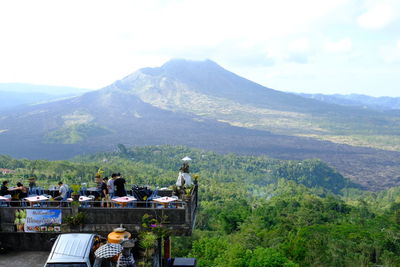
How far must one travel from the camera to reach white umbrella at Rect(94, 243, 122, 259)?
12.3m

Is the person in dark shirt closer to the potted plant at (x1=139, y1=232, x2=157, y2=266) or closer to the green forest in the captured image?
the potted plant at (x1=139, y1=232, x2=157, y2=266)

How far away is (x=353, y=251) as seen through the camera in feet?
125

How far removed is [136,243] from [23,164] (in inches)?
3915

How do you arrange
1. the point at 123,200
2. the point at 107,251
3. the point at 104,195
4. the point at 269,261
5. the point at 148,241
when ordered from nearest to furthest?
the point at 107,251 < the point at 148,241 < the point at 123,200 < the point at 104,195 < the point at 269,261

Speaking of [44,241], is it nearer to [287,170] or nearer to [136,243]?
[136,243]

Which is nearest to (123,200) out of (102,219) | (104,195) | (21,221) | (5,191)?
(102,219)

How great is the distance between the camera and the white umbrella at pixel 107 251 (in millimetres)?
12289

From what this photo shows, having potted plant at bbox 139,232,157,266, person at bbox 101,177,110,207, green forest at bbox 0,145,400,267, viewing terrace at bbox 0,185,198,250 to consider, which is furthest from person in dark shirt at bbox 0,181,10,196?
green forest at bbox 0,145,400,267

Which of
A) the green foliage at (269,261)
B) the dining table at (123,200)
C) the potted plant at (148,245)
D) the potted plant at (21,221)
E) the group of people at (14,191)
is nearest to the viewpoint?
the potted plant at (148,245)

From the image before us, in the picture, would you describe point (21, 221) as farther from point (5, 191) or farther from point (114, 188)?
point (114, 188)

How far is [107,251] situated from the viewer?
12.3 m

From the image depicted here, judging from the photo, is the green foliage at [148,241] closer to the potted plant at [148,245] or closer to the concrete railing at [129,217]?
the potted plant at [148,245]

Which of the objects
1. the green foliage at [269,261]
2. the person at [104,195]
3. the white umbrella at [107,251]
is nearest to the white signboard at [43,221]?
the person at [104,195]

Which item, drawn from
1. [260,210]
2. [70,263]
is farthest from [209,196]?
[70,263]
